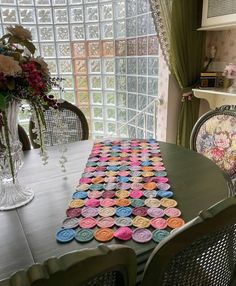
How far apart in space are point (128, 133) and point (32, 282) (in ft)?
9.55

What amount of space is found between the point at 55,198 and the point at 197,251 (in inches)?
25.1

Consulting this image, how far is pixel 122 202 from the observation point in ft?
3.14

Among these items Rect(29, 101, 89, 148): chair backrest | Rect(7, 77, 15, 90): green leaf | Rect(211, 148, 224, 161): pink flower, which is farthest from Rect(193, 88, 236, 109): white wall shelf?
Rect(7, 77, 15, 90): green leaf

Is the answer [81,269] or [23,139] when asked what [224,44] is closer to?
[23,139]

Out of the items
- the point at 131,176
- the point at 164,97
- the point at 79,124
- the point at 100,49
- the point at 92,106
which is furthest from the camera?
the point at 92,106

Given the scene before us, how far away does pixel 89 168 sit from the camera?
1.27m

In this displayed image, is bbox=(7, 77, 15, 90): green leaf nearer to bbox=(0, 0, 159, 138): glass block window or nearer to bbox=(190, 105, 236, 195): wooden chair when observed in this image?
bbox=(190, 105, 236, 195): wooden chair

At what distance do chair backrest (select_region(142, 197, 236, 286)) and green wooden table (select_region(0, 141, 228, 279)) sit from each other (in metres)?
0.17

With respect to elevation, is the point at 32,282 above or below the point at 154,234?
above

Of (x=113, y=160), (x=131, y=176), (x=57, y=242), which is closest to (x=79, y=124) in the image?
(x=113, y=160)

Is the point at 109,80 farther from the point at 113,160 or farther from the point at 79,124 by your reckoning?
the point at 113,160

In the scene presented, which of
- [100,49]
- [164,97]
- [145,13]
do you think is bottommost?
[164,97]

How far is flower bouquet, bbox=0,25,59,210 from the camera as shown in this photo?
84 cm

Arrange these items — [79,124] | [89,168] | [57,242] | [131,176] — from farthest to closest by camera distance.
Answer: [79,124], [89,168], [131,176], [57,242]
